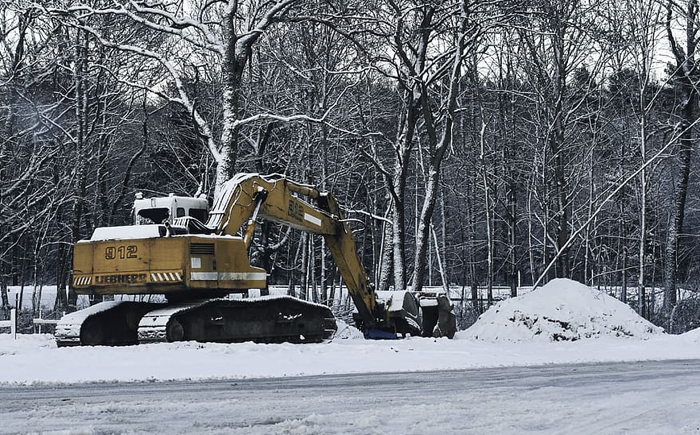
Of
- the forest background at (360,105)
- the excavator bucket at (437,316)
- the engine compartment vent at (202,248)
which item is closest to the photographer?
the engine compartment vent at (202,248)

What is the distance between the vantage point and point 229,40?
70.8 ft

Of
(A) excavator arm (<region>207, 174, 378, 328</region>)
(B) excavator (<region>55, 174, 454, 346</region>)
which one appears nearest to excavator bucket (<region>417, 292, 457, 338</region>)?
(A) excavator arm (<region>207, 174, 378, 328</region>)

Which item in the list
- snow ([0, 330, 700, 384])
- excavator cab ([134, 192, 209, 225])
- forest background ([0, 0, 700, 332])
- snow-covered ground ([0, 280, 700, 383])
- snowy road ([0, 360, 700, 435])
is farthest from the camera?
forest background ([0, 0, 700, 332])

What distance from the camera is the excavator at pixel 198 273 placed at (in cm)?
1490

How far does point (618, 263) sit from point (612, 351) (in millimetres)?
28339

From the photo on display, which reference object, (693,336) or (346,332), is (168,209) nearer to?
(346,332)

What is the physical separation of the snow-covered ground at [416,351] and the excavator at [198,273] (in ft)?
2.65

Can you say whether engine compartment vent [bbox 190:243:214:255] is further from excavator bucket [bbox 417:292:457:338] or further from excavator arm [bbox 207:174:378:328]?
A: excavator bucket [bbox 417:292:457:338]

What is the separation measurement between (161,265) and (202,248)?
2.50 feet

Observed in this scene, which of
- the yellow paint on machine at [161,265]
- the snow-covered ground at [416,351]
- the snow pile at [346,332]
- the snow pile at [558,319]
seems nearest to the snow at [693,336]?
the snow-covered ground at [416,351]

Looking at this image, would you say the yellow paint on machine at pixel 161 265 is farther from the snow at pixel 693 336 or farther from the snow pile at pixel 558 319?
the snow at pixel 693 336

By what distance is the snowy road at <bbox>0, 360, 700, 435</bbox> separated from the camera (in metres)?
7.64

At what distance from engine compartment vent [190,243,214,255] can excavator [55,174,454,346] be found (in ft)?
0.06

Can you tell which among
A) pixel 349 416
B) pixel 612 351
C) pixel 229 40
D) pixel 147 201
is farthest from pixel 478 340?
pixel 349 416
